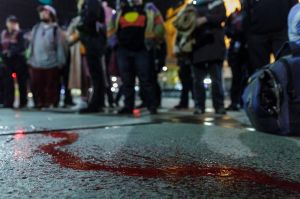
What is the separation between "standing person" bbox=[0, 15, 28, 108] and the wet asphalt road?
4763 millimetres

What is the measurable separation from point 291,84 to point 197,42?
2682 millimetres

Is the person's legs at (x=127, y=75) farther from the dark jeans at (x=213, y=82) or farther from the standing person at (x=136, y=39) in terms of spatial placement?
the dark jeans at (x=213, y=82)

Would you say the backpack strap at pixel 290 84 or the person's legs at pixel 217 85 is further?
the person's legs at pixel 217 85

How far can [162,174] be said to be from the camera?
211 cm

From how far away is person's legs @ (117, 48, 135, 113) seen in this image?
6.12m

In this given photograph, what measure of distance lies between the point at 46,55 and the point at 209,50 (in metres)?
3.07

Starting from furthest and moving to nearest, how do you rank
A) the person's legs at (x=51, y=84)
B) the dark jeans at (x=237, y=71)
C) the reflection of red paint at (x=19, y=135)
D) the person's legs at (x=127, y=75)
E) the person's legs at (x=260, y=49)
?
the person's legs at (x=51, y=84) < the dark jeans at (x=237, y=71) < the person's legs at (x=127, y=75) < the person's legs at (x=260, y=49) < the reflection of red paint at (x=19, y=135)

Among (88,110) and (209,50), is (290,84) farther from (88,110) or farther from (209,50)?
(88,110)

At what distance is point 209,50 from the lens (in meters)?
5.83

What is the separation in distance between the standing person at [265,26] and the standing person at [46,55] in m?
3.85

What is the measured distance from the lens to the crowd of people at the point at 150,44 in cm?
470

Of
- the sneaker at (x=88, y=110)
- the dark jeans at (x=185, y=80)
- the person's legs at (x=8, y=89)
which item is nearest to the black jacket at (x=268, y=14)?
the sneaker at (x=88, y=110)

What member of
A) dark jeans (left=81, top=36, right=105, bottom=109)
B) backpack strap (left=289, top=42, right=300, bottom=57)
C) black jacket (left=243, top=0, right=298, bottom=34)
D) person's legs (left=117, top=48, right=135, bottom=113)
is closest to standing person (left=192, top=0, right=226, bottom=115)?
person's legs (left=117, top=48, right=135, bottom=113)

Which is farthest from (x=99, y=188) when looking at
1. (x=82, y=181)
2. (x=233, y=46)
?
(x=233, y=46)
